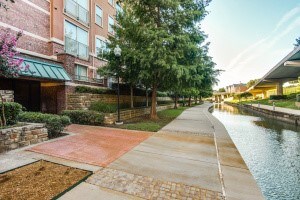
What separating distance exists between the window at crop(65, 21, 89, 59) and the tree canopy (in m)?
4.56

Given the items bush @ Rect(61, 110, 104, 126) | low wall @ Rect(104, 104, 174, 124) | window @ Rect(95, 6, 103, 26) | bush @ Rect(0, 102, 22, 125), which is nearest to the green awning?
bush @ Rect(61, 110, 104, 126)

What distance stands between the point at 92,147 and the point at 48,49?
10887 millimetres

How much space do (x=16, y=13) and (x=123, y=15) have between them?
678 centimetres

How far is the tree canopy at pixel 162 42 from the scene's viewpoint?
10.4 m

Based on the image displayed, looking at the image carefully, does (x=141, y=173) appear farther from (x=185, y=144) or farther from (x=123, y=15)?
(x=123, y=15)

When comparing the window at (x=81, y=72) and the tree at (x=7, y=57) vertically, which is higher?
the window at (x=81, y=72)

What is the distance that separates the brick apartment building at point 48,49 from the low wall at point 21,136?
16.6 ft

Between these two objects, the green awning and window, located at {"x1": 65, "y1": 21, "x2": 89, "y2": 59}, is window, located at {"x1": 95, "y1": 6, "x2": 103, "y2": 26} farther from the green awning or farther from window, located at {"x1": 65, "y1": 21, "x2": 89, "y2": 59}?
the green awning

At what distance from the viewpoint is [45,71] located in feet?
35.9

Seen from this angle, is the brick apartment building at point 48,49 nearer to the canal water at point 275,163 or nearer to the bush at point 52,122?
the bush at point 52,122

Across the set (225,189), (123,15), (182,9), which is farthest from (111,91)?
(225,189)

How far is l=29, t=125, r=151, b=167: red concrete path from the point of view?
4875 millimetres

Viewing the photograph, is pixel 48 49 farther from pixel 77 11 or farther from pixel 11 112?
pixel 11 112

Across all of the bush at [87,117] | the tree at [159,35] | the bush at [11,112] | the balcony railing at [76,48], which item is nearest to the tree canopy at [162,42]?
the tree at [159,35]
